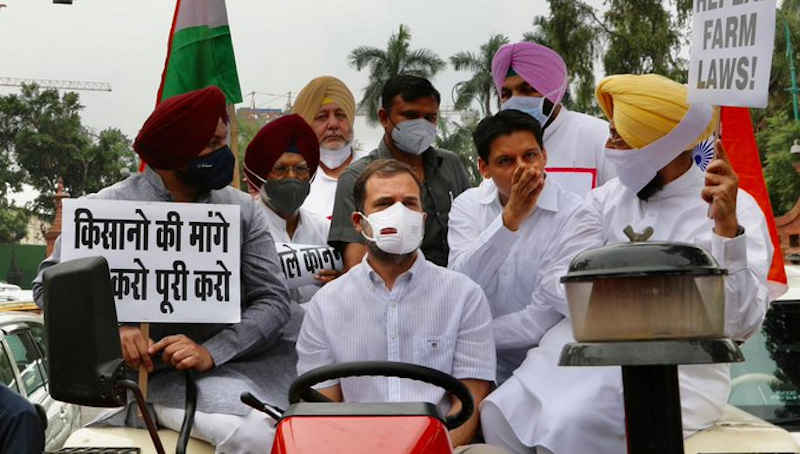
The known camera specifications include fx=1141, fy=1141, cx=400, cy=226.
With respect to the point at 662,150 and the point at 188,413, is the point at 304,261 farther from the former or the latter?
the point at 662,150

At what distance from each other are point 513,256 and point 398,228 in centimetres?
78

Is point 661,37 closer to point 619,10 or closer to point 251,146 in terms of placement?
point 619,10

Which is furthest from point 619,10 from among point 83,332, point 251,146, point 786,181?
point 83,332

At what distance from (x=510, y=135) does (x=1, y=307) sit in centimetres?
1222

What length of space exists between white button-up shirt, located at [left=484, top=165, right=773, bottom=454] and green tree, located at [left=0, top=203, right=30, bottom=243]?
6274 centimetres

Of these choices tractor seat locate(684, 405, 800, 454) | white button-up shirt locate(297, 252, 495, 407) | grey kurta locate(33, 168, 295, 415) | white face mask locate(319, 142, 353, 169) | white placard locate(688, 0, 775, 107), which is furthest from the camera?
white face mask locate(319, 142, 353, 169)

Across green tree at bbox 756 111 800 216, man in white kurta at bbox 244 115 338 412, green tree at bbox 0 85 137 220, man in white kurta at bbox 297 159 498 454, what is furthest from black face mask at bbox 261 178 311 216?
green tree at bbox 0 85 137 220

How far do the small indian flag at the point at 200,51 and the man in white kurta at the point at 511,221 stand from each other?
1712 millimetres

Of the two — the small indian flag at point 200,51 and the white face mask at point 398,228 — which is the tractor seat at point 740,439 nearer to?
the white face mask at point 398,228

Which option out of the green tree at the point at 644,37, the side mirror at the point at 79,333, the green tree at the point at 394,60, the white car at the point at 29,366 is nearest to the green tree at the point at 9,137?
the green tree at the point at 394,60

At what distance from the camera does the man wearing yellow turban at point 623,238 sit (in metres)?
4.09

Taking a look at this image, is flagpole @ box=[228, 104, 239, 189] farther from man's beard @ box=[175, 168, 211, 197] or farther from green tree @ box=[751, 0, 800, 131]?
green tree @ box=[751, 0, 800, 131]

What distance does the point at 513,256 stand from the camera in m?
4.87

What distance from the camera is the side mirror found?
2.83 meters
